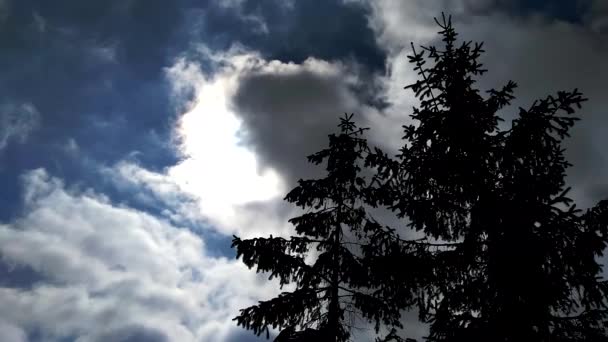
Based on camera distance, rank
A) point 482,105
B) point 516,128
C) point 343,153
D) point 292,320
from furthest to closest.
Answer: point 343,153 → point 292,320 → point 482,105 → point 516,128

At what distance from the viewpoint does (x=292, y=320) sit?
1084 cm

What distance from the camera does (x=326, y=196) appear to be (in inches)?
511

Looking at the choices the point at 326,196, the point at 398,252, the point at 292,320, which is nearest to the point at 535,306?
the point at 398,252

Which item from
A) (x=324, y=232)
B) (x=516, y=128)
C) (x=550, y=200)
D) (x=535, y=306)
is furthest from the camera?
(x=324, y=232)

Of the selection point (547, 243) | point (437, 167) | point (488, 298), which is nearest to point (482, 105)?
point (437, 167)

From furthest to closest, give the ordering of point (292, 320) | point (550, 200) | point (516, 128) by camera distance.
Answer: point (292, 320) → point (516, 128) → point (550, 200)

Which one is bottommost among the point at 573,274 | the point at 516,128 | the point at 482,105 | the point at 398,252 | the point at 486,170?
the point at 573,274

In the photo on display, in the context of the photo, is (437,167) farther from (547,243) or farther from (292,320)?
(292,320)

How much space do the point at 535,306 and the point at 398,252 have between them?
2.70 meters

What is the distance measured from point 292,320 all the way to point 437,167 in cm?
566

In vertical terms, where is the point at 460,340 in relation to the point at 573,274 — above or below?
below

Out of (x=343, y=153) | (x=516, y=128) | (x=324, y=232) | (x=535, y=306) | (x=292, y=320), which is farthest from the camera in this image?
(x=343, y=153)

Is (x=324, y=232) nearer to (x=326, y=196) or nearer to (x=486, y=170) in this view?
(x=326, y=196)

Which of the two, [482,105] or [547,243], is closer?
[547,243]
